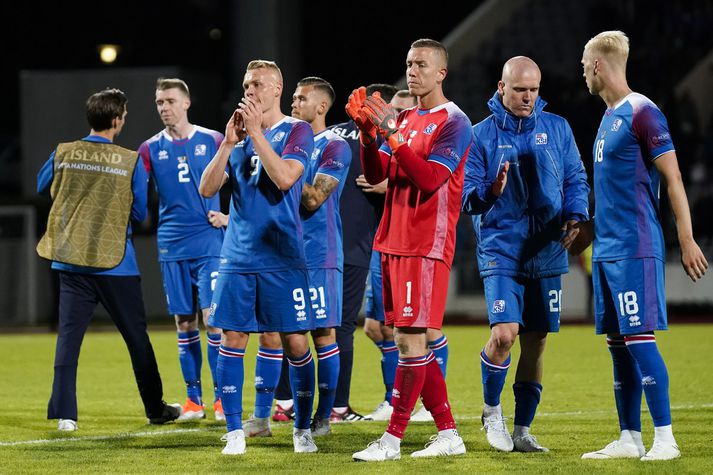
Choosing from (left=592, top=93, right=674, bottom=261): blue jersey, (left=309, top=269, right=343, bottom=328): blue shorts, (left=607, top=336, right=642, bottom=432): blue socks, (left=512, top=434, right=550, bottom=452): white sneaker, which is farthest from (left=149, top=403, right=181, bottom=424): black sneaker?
(left=592, top=93, right=674, bottom=261): blue jersey

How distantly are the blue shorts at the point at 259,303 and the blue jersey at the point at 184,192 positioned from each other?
211 cm

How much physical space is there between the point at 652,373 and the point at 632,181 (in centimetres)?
101

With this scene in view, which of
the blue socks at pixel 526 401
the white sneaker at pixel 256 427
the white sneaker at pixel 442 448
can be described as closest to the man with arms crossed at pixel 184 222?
the white sneaker at pixel 256 427

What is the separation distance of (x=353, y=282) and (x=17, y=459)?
9.87 feet

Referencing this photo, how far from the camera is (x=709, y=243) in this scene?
66.6 feet

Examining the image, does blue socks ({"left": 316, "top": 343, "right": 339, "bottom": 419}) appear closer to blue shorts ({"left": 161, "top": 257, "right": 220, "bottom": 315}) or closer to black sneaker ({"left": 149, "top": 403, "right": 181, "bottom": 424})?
black sneaker ({"left": 149, "top": 403, "right": 181, "bottom": 424})

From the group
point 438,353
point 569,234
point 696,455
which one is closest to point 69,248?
point 438,353

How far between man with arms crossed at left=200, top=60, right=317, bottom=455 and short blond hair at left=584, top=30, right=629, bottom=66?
1.68m

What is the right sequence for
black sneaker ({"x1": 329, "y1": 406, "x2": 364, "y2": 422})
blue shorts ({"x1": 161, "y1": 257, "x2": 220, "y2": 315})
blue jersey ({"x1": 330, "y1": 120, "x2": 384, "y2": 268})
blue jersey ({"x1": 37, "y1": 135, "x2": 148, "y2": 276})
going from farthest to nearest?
1. blue jersey ({"x1": 330, "y1": 120, "x2": 384, "y2": 268})
2. blue shorts ({"x1": 161, "y1": 257, "x2": 220, "y2": 315})
3. black sneaker ({"x1": 329, "y1": 406, "x2": 364, "y2": 422})
4. blue jersey ({"x1": 37, "y1": 135, "x2": 148, "y2": 276})

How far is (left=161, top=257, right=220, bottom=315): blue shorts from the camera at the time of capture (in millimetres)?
8523

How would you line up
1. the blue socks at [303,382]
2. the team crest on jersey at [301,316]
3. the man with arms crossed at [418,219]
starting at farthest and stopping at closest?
the blue socks at [303,382], the team crest on jersey at [301,316], the man with arms crossed at [418,219]

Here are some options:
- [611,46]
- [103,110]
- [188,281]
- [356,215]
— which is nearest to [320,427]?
[188,281]

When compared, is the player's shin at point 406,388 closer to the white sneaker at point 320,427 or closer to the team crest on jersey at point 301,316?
the team crest on jersey at point 301,316

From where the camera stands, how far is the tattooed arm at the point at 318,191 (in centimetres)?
708
